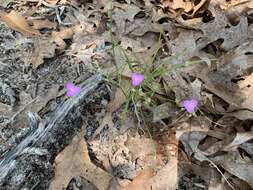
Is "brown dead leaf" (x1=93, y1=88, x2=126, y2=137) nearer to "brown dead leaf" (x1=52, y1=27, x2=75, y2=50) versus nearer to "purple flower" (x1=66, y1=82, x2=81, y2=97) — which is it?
"purple flower" (x1=66, y1=82, x2=81, y2=97)

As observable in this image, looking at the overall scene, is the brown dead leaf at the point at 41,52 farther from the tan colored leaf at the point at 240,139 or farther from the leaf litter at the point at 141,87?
the tan colored leaf at the point at 240,139

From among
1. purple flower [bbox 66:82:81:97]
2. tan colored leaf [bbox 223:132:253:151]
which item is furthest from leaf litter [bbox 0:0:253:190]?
purple flower [bbox 66:82:81:97]

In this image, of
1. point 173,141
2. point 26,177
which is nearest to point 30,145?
point 26,177

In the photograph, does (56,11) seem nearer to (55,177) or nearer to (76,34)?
(76,34)

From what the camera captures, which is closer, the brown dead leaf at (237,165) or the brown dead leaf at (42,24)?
the brown dead leaf at (237,165)

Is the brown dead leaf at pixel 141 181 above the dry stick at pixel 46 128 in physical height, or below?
below

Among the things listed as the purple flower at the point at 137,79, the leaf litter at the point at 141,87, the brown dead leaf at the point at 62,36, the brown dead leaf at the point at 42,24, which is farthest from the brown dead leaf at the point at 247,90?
the brown dead leaf at the point at 42,24
